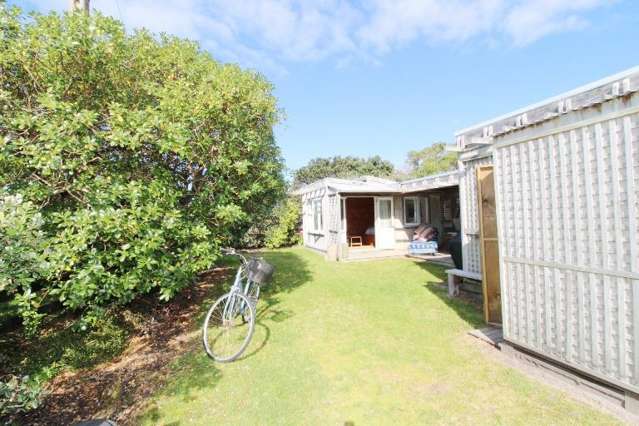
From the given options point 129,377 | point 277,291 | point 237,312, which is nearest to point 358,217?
point 277,291

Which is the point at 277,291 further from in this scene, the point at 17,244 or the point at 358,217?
the point at 358,217

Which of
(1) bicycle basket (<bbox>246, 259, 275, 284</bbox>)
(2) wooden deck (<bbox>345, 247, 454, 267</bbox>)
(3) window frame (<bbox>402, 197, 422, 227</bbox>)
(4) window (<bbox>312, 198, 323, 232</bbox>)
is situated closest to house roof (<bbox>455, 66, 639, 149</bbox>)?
(1) bicycle basket (<bbox>246, 259, 275, 284</bbox>)

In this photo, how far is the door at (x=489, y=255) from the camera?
448cm

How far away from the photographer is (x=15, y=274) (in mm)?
2170

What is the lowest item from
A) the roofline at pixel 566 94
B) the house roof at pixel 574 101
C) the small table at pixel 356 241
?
the small table at pixel 356 241

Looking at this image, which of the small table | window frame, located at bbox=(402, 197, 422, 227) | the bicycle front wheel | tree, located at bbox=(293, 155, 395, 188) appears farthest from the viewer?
tree, located at bbox=(293, 155, 395, 188)

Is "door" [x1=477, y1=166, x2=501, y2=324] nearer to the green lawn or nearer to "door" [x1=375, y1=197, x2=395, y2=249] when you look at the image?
the green lawn

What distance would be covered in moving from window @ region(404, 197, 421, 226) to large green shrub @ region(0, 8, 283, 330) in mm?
10182

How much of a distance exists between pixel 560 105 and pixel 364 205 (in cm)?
1380

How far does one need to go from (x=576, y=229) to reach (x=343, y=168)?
110 feet

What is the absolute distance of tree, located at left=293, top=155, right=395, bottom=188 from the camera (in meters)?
35.1

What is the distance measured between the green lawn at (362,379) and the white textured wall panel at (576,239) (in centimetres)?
57

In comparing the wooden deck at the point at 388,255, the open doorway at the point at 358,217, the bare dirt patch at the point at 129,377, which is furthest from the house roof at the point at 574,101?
the open doorway at the point at 358,217

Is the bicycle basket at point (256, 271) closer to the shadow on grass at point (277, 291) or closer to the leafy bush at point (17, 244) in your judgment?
the shadow on grass at point (277, 291)
